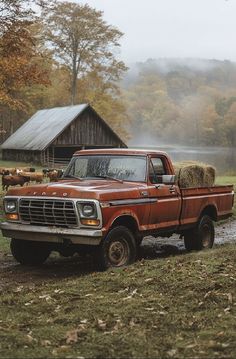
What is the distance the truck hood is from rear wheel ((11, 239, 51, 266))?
3.08 ft

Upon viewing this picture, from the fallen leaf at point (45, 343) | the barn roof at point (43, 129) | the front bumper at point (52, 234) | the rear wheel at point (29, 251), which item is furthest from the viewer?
the barn roof at point (43, 129)

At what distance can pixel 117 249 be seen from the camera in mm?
9039

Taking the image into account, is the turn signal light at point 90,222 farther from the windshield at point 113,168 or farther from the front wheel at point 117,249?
the windshield at point 113,168

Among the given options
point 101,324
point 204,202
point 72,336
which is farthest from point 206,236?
point 72,336

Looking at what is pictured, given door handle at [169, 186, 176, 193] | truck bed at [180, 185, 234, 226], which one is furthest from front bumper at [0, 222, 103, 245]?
truck bed at [180, 185, 234, 226]

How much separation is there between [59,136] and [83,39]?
49.6ft

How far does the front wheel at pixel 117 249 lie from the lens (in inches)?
343

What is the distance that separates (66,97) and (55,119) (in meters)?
16.2

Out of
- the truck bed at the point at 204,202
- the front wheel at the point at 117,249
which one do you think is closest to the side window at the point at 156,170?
the truck bed at the point at 204,202

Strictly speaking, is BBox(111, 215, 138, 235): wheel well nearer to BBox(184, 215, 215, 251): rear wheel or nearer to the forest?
BBox(184, 215, 215, 251): rear wheel

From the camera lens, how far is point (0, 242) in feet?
40.0

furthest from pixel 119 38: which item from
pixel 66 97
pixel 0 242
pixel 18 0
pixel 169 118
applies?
pixel 169 118

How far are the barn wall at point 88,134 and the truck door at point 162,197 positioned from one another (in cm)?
3493

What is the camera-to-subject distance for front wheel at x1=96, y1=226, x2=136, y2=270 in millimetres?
8703
